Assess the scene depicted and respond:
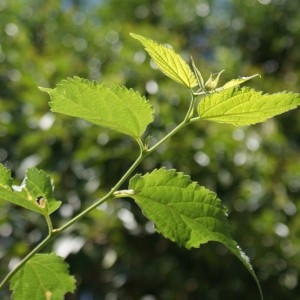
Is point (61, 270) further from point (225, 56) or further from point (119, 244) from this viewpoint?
point (225, 56)

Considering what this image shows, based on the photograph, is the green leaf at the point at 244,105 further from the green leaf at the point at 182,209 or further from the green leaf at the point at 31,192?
the green leaf at the point at 31,192

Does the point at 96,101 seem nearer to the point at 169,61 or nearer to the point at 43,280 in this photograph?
the point at 169,61

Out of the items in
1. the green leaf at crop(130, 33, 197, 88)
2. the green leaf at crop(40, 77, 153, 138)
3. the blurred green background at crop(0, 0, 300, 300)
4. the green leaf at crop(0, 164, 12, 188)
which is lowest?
the blurred green background at crop(0, 0, 300, 300)

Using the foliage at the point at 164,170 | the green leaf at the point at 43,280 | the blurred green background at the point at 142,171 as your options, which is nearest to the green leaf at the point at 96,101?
the foliage at the point at 164,170

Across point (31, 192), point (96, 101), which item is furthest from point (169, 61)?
point (31, 192)

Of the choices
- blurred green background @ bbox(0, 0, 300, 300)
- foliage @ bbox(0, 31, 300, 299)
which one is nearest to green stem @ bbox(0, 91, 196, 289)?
foliage @ bbox(0, 31, 300, 299)

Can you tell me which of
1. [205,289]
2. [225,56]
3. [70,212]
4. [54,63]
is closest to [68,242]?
[70,212]

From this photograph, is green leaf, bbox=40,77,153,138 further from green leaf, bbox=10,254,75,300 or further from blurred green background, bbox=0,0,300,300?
blurred green background, bbox=0,0,300,300
